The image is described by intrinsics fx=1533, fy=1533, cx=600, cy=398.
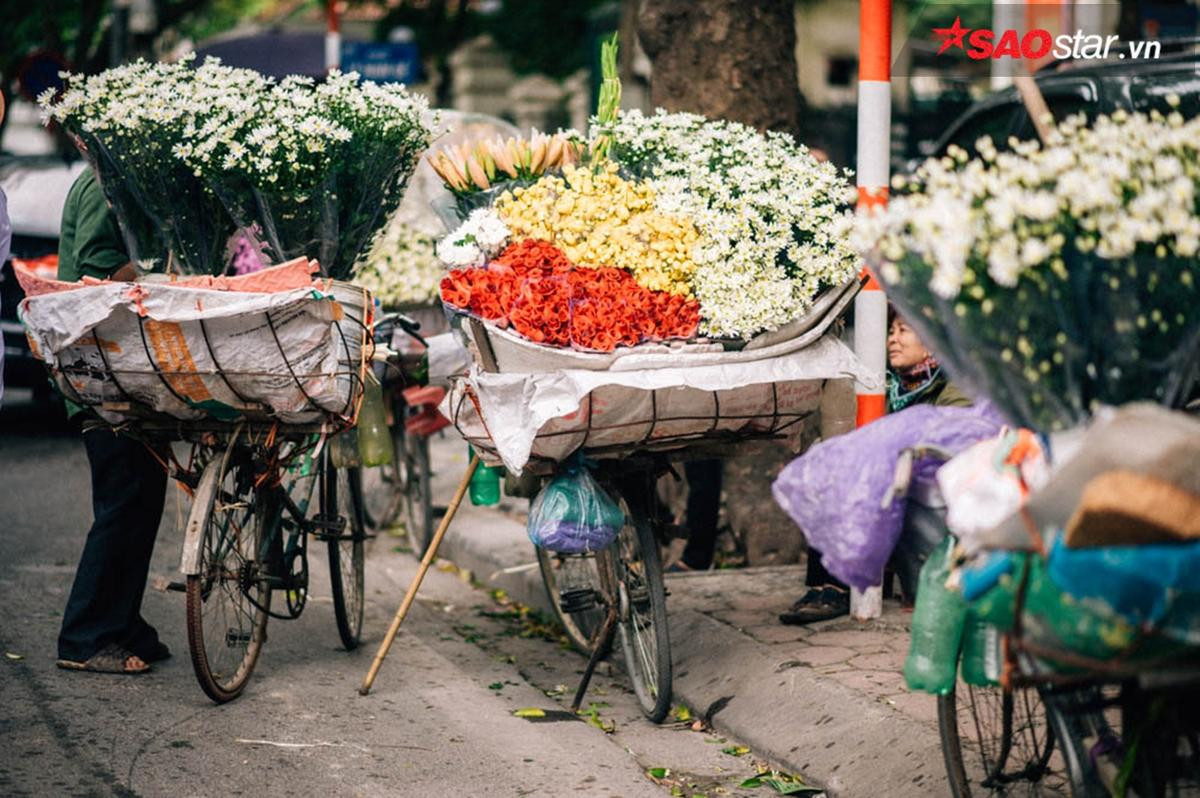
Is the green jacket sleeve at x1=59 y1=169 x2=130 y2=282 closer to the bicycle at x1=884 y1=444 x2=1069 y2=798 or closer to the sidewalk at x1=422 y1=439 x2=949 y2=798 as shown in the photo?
the sidewalk at x1=422 y1=439 x2=949 y2=798

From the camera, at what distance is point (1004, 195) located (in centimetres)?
314

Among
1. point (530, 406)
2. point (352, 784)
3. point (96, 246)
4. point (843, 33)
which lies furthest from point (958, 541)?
point (843, 33)

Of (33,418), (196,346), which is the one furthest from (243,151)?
(33,418)

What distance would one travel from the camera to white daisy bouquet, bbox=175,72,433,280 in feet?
17.8

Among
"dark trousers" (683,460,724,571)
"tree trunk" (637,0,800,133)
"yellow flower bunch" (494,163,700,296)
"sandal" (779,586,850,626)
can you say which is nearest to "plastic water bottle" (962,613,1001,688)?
"yellow flower bunch" (494,163,700,296)

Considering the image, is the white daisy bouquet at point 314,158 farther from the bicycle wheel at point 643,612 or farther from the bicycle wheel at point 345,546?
the bicycle wheel at point 643,612

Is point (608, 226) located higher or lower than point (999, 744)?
higher

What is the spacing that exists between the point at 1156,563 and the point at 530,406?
2.46m

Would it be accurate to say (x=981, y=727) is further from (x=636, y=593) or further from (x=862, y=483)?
(x=636, y=593)

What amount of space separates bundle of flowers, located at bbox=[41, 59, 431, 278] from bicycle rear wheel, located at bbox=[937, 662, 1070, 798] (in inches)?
115

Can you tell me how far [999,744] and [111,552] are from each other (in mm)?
3365

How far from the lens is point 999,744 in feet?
13.4

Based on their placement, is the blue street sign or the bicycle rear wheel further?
the blue street sign

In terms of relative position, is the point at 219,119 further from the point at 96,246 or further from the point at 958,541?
the point at 958,541
